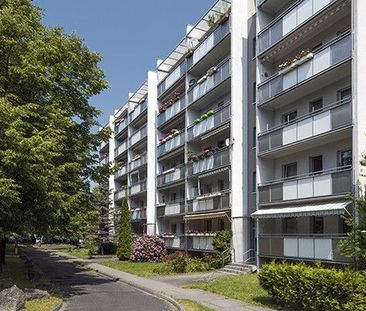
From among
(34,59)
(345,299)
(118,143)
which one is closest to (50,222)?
(34,59)

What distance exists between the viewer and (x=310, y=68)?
2141 centimetres

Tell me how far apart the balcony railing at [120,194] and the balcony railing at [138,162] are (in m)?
4.13

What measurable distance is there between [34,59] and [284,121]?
13.6m

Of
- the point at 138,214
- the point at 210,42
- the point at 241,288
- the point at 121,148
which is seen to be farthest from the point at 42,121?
the point at 121,148

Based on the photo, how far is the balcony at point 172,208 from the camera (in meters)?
36.0

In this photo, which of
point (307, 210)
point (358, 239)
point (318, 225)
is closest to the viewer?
point (358, 239)

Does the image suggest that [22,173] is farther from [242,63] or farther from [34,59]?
[242,63]

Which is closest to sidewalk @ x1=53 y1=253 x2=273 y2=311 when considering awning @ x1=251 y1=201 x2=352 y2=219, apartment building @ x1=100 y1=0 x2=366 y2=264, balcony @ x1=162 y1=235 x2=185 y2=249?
apartment building @ x1=100 y1=0 x2=366 y2=264

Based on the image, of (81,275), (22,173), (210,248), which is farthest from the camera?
(210,248)

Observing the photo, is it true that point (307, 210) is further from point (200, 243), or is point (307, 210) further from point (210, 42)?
point (210, 42)

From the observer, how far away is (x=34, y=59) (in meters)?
17.0

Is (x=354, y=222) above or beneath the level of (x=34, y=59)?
beneath

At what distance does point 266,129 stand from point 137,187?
2585 cm

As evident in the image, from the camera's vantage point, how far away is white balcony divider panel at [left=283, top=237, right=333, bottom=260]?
19.3 metres
